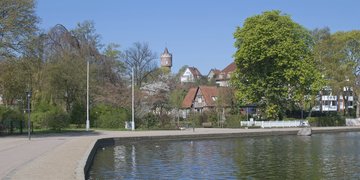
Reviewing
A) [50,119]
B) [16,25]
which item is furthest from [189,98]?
[16,25]

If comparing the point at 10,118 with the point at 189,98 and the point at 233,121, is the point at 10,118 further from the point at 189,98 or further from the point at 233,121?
the point at 189,98

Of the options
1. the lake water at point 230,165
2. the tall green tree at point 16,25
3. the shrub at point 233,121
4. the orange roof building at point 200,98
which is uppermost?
the tall green tree at point 16,25

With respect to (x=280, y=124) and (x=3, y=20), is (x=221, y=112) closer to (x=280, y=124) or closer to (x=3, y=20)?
(x=280, y=124)

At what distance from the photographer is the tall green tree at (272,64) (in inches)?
2266

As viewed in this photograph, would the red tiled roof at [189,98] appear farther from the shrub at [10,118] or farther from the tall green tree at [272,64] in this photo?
the shrub at [10,118]

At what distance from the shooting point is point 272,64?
59.2 m

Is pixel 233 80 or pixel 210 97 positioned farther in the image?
pixel 210 97

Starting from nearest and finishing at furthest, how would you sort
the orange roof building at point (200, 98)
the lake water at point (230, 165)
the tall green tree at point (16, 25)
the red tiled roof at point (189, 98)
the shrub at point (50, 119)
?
the lake water at point (230, 165), the tall green tree at point (16, 25), the shrub at point (50, 119), the orange roof building at point (200, 98), the red tiled roof at point (189, 98)

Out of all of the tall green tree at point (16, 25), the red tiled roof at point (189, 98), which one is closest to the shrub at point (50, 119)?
the tall green tree at point (16, 25)

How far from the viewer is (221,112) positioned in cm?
6600

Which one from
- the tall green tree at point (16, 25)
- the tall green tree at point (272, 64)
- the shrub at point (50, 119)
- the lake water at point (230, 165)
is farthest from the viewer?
the tall green tree at point (272, 64)

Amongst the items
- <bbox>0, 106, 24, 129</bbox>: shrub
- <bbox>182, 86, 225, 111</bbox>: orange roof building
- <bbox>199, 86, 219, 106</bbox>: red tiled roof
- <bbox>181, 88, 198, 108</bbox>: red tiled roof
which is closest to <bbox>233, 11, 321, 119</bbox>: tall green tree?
<bbox>0, 106, 24, 129</bbox>: shrub

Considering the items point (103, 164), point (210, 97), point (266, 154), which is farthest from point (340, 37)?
point (103, 164)

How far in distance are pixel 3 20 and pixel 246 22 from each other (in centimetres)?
3276
